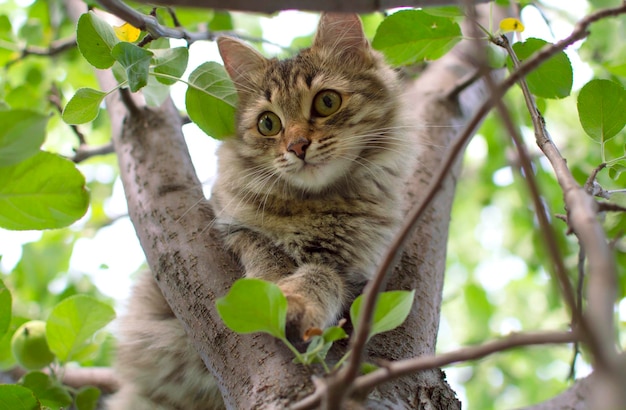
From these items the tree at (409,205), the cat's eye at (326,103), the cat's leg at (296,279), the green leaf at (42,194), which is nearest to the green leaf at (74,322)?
the tree at (409,205)

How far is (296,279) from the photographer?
1940 millimetres

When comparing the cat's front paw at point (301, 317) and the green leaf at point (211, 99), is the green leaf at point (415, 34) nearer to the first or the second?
the green leaf at point (211, 99)

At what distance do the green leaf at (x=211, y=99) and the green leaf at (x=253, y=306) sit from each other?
85 centimetres

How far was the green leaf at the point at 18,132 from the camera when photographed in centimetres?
114

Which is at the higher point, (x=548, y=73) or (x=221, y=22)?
(x=221, y=22)

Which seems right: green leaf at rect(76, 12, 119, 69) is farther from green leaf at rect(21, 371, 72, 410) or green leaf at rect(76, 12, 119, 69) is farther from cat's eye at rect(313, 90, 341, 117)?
green leaf at rect(21, 371, 72, 410)

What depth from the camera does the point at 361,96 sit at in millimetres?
2549

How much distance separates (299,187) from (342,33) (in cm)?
79

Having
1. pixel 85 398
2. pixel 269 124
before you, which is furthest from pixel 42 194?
pixel 269 124

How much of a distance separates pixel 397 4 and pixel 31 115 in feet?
2.39

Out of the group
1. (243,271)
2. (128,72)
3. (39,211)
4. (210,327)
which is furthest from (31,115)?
(243,271)

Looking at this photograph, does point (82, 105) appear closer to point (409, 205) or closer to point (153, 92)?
point (153, 92)

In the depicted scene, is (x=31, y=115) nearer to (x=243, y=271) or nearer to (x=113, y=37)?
(x=113, y=37)

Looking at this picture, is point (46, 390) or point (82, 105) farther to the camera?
point (46, 390)
